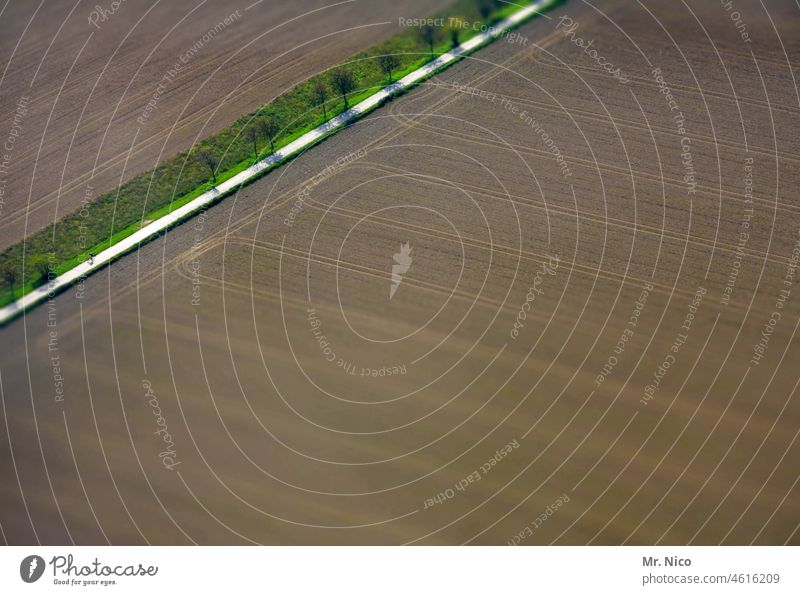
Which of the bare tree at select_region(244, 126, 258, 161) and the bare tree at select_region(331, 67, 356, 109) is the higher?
the bare tree at select_region(331, 67, 356, 109)

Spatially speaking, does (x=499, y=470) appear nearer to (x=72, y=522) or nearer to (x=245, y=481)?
(x=245, y=481)

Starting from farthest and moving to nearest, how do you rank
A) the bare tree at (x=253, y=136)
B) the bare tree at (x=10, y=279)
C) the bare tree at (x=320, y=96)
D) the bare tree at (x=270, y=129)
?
A: the bare tree at (x=320, y=96), the bare tree at (x=270, y=129), the bare tree at (x=253, y=136), the bare tree at (x=10, y=279)

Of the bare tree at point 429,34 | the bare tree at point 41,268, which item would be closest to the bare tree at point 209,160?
the bare tree at point 41,268

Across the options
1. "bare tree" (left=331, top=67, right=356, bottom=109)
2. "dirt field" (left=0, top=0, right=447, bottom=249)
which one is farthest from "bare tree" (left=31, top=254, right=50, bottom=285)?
"bare tree" (left=331, top=67, right=356, bottom=109)

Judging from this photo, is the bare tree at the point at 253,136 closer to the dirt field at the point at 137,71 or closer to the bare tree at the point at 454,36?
the dirt field at the point at 137,71

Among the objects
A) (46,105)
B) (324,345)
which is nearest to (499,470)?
(324,345)

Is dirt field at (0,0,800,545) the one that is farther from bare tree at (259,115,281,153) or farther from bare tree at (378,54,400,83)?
bare tree at (259,115,281,153)
